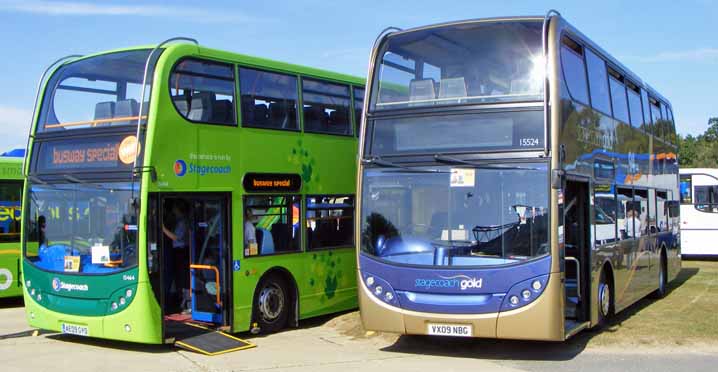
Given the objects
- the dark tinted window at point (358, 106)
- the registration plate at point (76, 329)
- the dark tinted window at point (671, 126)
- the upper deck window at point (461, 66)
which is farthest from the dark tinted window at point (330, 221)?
the dark tinted window at point (671, 126)

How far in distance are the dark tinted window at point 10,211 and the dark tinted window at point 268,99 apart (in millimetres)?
6238

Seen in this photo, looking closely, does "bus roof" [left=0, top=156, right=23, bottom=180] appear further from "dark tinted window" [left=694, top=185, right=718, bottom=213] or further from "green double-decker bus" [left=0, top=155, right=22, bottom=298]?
"dark tinted window" [left=694, top=185, right=718, bottom=213]

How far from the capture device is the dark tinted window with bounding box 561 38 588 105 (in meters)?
10.3

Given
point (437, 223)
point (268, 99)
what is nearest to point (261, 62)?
point (268, 99)

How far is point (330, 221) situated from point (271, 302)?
197cm

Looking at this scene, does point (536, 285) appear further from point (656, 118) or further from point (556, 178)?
point (656, 118)

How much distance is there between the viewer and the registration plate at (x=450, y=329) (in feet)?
31.5

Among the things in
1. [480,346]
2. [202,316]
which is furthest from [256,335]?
[480,346]

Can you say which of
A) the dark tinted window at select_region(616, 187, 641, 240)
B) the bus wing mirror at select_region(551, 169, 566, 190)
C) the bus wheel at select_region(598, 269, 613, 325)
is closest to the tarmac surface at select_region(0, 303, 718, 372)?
the bus wheel at select_region(598, 269, 613, 325)

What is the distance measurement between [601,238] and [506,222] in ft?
9.30

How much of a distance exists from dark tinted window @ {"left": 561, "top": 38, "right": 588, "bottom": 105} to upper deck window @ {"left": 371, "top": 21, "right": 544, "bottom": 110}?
0.57m

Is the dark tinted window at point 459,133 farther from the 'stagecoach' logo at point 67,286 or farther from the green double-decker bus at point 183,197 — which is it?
the 'stagecoach' logo at point 67,286

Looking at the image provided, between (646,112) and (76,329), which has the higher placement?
(646,112)

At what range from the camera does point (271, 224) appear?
12586 mm
